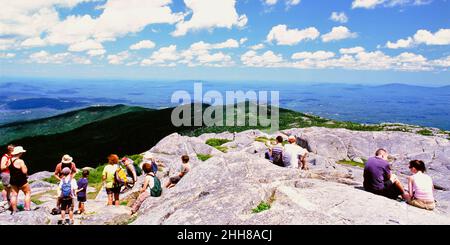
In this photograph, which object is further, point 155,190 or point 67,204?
point 155,190

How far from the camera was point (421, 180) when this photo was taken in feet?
48.2

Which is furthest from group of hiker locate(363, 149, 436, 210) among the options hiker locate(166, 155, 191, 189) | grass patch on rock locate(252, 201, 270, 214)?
hiker locate(166, 155, 191, 189)

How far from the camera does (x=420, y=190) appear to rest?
1437 centimetres

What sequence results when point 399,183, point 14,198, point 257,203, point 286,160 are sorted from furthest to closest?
1. point 286,160
2. point 14,198
3. point 399,183
4. point 257,203

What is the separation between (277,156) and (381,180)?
8520 millimetres

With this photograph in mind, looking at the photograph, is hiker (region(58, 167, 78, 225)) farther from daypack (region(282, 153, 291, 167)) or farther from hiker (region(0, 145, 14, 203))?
daypack (region(282, 153, 291, 167))

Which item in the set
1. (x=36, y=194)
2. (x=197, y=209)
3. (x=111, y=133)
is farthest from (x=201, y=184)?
(x=111, y=133)

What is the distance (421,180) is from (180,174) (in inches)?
518

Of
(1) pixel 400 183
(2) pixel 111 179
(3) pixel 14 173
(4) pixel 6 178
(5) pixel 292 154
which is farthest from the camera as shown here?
(5) pixel 292 154

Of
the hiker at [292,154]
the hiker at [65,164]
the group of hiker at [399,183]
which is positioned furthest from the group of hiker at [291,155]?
the hiker at [65,164]

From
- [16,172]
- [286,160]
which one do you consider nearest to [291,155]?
[286,160]

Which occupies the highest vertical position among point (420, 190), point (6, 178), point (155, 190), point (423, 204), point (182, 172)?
point (420, 190)

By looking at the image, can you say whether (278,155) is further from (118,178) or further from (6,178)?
(6,178)
